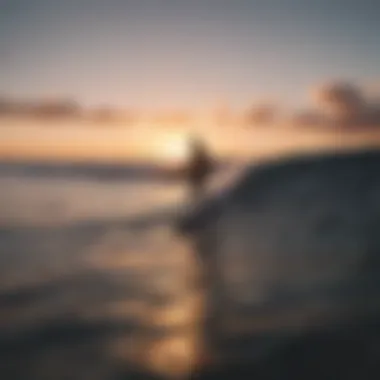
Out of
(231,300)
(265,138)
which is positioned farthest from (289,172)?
(231,300)

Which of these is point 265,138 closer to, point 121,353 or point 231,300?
point 231,300

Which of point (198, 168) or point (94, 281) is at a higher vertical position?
point (198, 168)

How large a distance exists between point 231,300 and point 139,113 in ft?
1.74

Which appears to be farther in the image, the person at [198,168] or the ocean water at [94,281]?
the person at [198,168]

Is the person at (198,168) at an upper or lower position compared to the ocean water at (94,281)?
upper

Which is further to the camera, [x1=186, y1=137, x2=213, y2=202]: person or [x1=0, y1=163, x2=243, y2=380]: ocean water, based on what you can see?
[x1=186, y1=137, x2=213, y2=202]: person

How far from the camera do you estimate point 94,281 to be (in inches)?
57.1

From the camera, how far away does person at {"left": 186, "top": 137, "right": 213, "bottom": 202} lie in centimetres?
149

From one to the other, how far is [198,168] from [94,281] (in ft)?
1.26

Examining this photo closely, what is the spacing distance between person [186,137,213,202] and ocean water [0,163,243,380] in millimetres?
33

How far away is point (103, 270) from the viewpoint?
146cm

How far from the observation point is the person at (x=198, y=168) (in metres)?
1.49

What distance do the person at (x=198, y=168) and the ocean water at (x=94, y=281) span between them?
0.03 m

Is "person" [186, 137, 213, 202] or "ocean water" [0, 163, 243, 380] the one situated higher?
"person" [186, 137, 213, 202]
